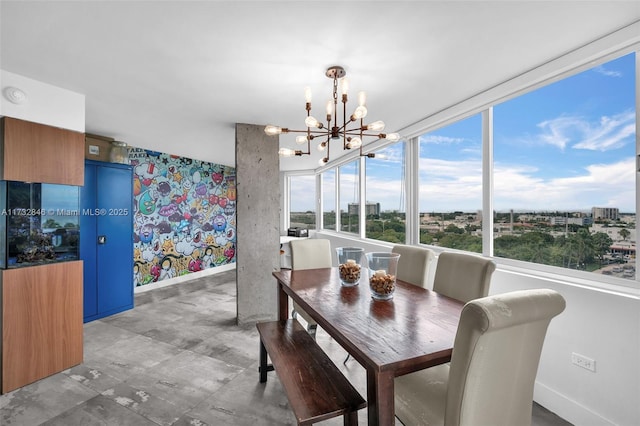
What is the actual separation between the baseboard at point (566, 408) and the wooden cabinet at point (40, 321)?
12.2ft

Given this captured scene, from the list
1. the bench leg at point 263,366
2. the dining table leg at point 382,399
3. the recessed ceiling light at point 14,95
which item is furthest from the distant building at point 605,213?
the recessed ceiling light at point 14,95

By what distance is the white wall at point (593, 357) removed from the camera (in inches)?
64.8

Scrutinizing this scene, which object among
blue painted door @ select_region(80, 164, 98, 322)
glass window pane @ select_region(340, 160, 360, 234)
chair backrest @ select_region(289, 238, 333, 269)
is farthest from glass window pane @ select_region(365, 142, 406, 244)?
blue painted door @ select_region(80, 164, 98, 322)

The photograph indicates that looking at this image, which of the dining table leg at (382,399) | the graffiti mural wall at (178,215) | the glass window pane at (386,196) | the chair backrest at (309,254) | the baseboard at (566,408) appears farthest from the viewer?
the graffiti mural wall at (178,215)

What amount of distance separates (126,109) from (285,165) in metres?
3.82

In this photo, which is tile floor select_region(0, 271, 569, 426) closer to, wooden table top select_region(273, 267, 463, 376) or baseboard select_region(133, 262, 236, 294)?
wooden table top select_region(273, 267, 463, 376)

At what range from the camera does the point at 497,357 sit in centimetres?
104

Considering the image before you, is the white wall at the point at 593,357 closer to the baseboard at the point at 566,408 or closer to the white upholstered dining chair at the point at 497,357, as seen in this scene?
the baseboard at the point at 566,408

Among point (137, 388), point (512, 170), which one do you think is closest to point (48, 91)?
point (137, 388)

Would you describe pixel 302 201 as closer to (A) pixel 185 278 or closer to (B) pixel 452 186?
(A) pixel 185 278

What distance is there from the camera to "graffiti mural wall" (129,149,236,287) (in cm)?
479

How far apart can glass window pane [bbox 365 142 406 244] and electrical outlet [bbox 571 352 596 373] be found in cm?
220

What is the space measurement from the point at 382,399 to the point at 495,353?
0.45 m

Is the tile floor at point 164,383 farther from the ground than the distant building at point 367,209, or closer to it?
closer to it
